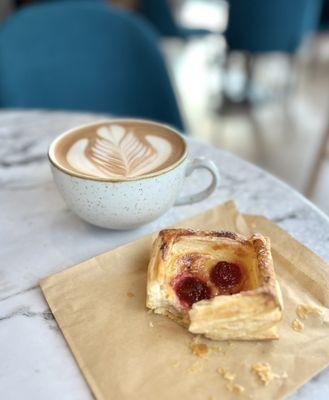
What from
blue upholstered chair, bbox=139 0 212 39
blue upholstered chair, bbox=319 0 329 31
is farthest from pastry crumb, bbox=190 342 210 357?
blue upholstered chair, bbox=319 0 329 31

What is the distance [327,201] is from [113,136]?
4.13 feet

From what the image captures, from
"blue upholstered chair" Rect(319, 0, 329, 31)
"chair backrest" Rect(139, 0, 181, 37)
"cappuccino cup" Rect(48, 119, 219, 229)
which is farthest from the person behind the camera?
"blue upholstered chair" Rect(319, 0, 329, 31)

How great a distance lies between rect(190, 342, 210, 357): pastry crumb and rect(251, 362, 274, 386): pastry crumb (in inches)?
1.7

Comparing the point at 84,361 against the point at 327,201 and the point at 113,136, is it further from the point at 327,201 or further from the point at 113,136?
the point at 327,201

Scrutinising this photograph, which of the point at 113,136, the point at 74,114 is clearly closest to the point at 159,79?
the point at 74,114

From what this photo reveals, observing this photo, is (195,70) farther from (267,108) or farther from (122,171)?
(122,171)

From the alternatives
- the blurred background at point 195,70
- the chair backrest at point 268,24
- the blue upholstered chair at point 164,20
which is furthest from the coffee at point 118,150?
the blue upholstered chair at point 164,20

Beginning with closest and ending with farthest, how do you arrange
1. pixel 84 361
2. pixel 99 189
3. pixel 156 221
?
1. pixel 84 361
2. pixel 99 189
3. pixel 156 221

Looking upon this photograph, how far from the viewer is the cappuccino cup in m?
0.54

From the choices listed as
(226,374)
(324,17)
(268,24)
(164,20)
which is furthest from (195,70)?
(226,374)

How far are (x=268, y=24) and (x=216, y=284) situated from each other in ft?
6.48

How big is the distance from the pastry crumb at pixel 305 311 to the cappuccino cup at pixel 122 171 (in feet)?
0.65

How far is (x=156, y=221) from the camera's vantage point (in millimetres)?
634

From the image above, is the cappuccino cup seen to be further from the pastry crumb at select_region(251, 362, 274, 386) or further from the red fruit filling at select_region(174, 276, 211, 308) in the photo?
the pastry crumb at select_region(251, 362, 274, 386)
